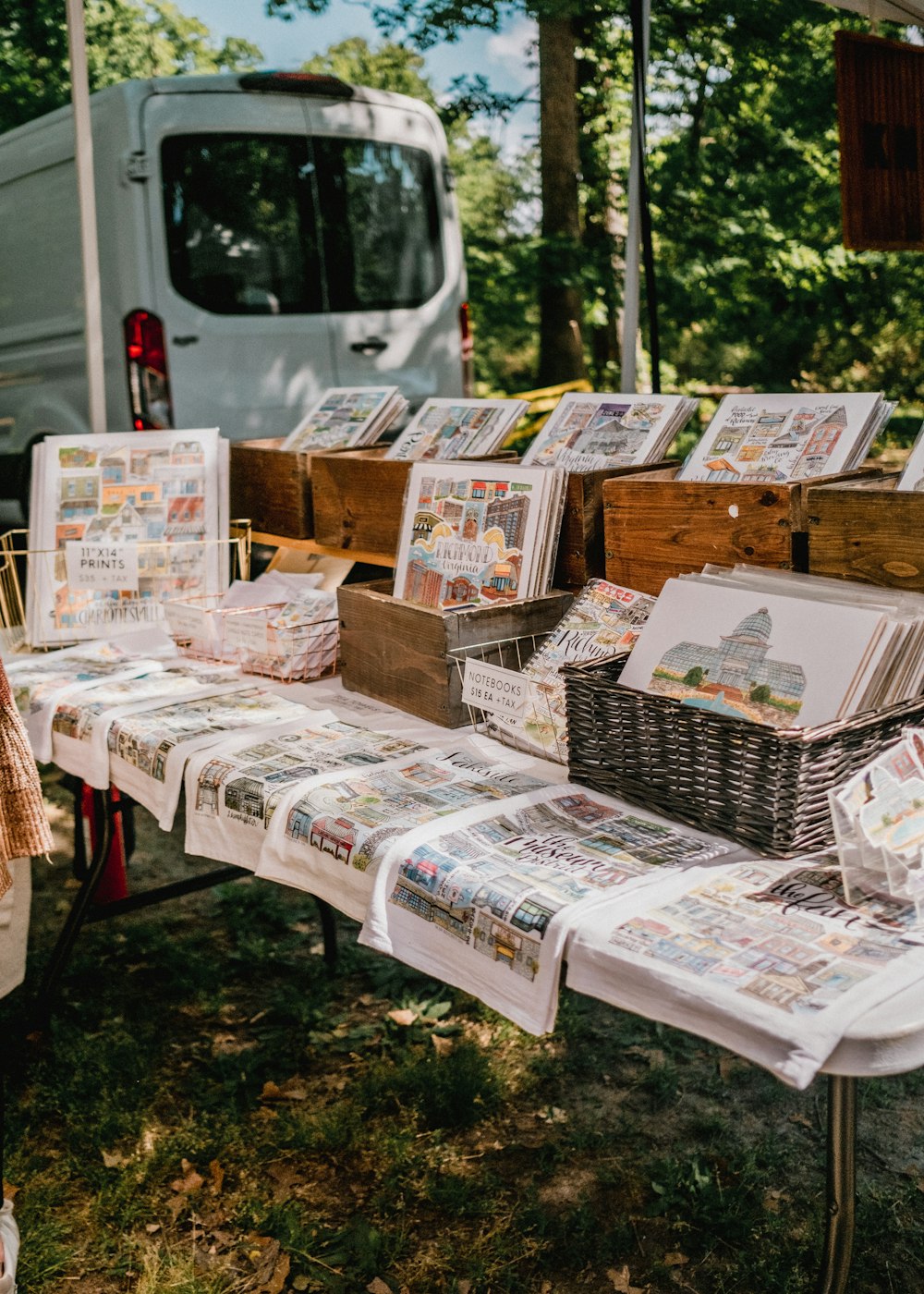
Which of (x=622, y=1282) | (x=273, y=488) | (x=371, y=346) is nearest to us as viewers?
(x=622, y=1282)

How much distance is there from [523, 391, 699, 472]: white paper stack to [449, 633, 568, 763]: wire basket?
46 centimetres

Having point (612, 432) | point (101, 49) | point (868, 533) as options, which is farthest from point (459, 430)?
point (101, 49)

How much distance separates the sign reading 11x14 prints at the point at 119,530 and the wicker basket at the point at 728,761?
146cm

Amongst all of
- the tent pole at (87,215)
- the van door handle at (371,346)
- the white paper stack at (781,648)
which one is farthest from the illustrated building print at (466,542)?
the van door handle at (371,346)

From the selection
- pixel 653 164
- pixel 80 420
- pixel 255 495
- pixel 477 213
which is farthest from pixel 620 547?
pixel 477 213

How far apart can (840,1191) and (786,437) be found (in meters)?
1.21

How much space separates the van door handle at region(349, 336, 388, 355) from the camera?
5.01m

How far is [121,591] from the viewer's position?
2.73 metres

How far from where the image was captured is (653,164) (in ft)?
26.1

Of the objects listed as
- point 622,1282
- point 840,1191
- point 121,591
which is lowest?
point 622,1282

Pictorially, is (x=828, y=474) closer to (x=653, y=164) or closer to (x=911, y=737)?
(x=911, y=737)

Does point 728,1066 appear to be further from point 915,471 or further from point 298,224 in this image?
point 298,224

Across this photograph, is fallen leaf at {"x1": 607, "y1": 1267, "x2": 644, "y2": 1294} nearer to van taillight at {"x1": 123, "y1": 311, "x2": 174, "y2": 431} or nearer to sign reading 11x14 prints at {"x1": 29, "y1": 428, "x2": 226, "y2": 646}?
sign reading 11x14 prints at {"x1": 29, "y1": 428, "x2": 226, "y2": 646}

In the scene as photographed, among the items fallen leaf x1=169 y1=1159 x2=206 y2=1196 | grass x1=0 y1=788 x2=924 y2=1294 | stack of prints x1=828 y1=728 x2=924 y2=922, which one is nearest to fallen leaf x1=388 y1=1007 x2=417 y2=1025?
grass x1=0 y1=788 x2=924 y2=1294
